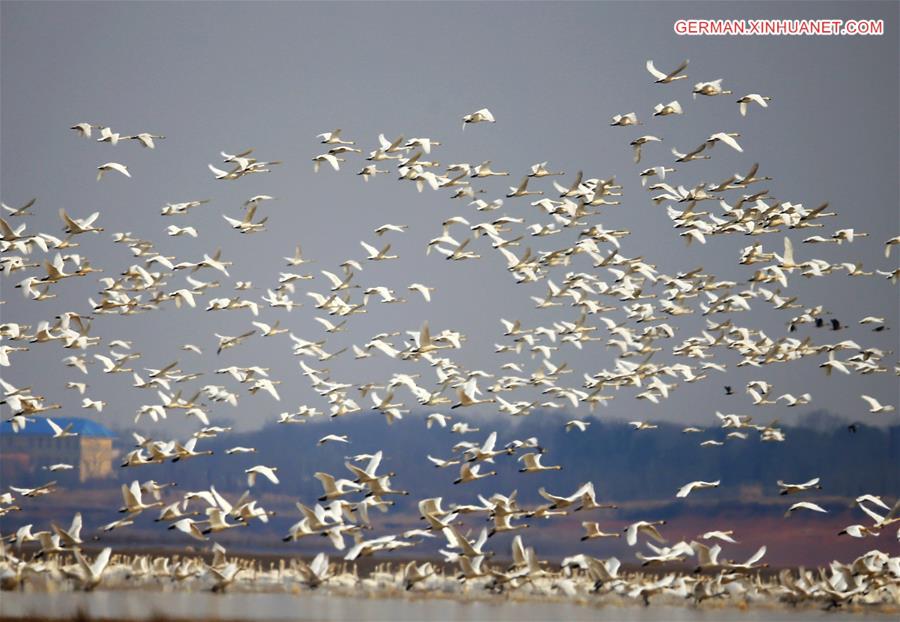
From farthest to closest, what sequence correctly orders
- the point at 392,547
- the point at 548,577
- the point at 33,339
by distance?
the point at 548,577 < the point at 33,339 < the point at 392,547

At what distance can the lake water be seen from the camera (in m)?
39.0

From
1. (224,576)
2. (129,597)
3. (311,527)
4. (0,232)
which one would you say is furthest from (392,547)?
(0,232)

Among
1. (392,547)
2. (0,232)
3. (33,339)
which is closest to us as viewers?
(392,547)

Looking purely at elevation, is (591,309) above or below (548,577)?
above

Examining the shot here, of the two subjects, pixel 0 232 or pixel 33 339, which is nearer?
pixel 0 232

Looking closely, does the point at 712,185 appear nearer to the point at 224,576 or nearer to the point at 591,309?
the point at 591,309

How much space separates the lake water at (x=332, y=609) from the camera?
39.0m

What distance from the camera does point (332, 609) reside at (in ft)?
145

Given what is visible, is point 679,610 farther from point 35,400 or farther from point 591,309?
point 35,400

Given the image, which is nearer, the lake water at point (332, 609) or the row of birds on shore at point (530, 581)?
the lake water at point (332, 609)

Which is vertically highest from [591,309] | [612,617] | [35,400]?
[591,309]

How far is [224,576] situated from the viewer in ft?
143

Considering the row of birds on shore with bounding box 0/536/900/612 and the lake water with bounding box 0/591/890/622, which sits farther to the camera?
the row of birds on shore with bounding box 0/536/900/612

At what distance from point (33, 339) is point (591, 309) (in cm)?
1797
